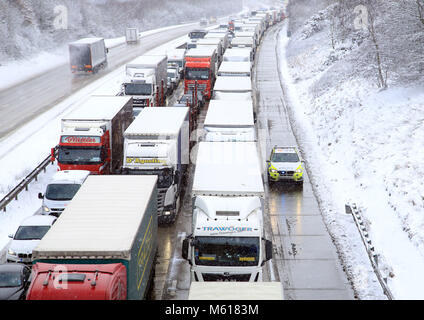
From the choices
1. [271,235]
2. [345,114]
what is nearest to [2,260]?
[271,235]

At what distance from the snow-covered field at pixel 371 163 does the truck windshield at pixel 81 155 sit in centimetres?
1035

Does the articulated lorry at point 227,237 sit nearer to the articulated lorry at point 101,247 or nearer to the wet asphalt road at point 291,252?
the articulated lorry at point 101,247

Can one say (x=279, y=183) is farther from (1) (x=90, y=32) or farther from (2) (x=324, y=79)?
(1) (x=90, y=32)

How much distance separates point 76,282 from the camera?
421 inches

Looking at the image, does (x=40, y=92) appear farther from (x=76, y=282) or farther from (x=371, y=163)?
(x=76, y=282)

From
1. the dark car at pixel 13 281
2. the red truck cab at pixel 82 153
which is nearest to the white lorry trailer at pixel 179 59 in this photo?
the red truck cab at pixel 82 153

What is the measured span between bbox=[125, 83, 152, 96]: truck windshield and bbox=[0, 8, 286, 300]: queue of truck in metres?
7.00

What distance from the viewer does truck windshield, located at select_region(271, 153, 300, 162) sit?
26.2 m

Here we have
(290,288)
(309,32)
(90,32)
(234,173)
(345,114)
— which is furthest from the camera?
(90,32)

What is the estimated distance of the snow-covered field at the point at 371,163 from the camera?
59.4ft

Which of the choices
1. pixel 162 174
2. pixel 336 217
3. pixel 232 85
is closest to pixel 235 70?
pixel 232 85

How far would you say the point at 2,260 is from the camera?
18703 millimetres

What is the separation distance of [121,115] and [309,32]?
46603 mm

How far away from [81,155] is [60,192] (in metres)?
2.65
